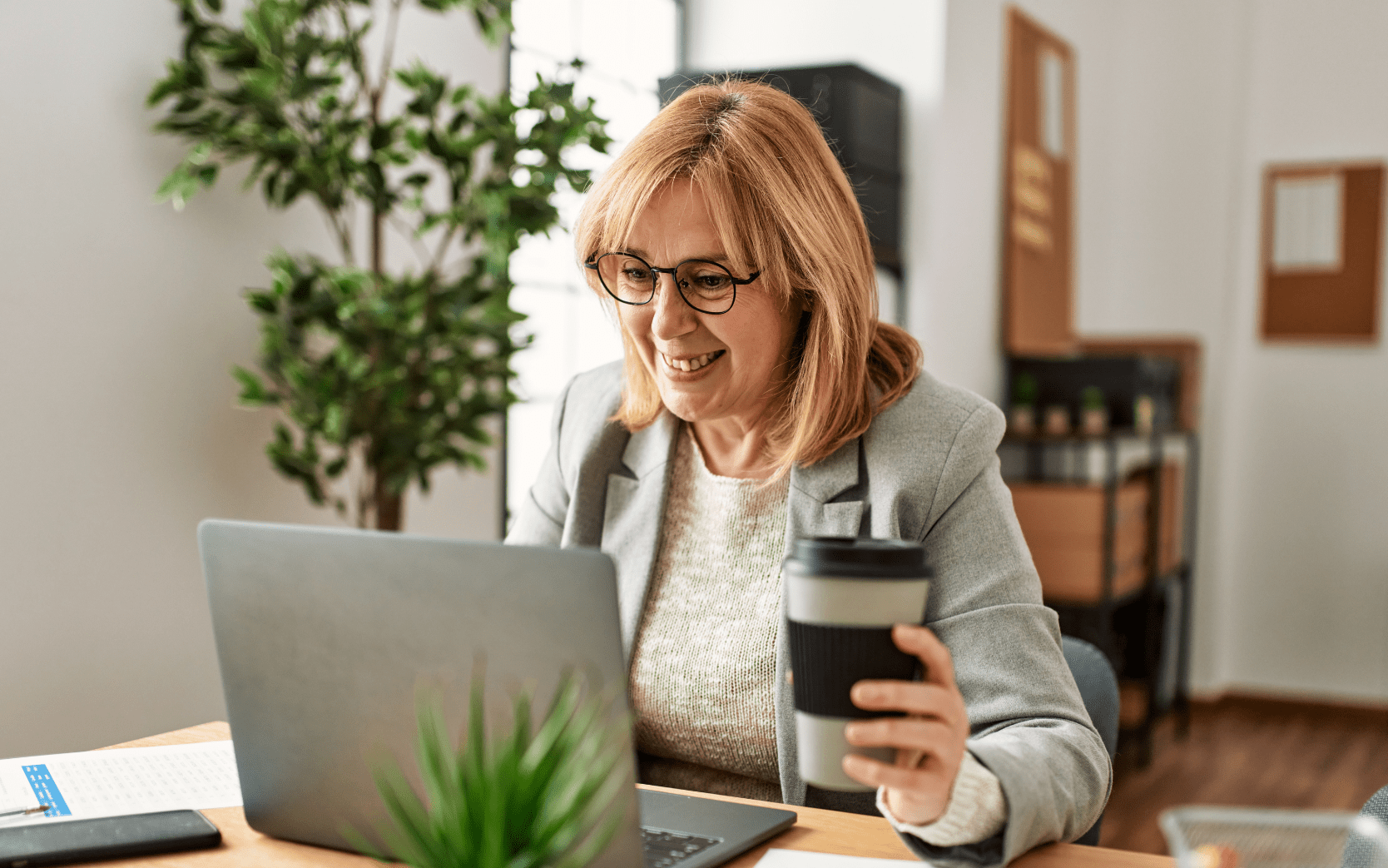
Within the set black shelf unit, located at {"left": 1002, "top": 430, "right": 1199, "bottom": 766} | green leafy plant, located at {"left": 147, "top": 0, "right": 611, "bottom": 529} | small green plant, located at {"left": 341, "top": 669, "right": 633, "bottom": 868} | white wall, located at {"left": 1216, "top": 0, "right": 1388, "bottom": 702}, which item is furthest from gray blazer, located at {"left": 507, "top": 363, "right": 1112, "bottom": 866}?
white wall, located at {"left": 1216, "top": 0, "right": 1388, "bottom": 702}

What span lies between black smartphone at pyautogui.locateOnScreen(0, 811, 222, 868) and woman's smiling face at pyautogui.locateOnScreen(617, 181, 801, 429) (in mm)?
641

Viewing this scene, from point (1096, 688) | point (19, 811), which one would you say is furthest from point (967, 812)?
point (19, 811)

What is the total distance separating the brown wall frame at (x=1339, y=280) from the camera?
15.3 ft

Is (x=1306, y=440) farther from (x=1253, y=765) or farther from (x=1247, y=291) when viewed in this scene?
(x=1253, y=765)

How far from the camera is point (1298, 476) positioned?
15.7 feet

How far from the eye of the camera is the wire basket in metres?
0.54


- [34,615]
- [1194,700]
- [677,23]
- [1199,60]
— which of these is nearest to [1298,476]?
[1194,700]

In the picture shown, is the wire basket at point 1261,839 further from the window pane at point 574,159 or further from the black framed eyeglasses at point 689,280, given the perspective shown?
the window pane at point 574,159

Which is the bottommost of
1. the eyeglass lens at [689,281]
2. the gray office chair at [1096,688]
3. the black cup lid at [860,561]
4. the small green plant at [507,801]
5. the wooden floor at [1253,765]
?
the wooden floor at [1253,765]

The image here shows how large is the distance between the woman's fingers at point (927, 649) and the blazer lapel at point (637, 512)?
25.8 inches

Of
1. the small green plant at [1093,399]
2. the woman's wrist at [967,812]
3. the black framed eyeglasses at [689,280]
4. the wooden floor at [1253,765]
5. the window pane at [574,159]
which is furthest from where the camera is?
the small green plant at [1093,399]

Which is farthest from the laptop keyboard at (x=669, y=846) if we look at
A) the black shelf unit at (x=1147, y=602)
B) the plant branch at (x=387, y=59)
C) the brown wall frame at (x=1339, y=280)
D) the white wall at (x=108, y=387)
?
the brown wall frame at (x=1339, y=280)

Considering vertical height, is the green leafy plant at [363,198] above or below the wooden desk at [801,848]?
above

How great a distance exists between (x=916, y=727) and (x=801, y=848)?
0.30 m
